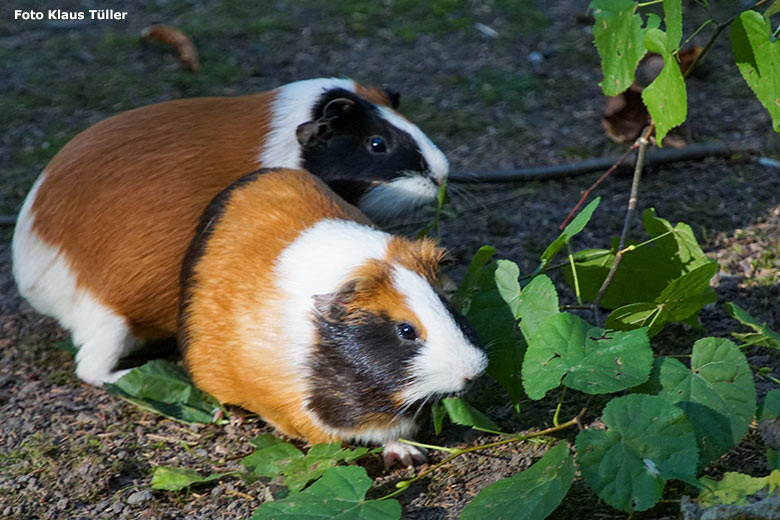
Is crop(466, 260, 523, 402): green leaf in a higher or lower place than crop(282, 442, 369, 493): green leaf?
higher

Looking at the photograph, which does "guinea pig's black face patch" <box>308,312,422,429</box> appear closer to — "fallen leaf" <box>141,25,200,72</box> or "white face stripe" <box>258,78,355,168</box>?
"white face stripe" <box>258,78,355,168</box>

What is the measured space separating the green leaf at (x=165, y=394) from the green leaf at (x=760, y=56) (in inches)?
79.2

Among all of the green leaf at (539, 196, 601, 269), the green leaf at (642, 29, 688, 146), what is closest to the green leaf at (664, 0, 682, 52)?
the green leaf at (642, 29, 688, 146)

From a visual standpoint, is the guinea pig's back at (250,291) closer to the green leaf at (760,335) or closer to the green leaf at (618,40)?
the green leaf at (618,40)

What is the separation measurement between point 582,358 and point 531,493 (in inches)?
16.1

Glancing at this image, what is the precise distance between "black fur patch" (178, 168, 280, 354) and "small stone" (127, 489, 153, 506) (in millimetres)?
557

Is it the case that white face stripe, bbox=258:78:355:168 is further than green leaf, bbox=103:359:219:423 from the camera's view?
Yes

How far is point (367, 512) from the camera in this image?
221 cm

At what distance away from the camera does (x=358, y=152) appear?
11.8 feet

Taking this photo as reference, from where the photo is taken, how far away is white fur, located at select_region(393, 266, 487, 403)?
8.11 feet

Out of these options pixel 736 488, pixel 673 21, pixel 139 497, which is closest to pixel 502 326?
pixel 736 488

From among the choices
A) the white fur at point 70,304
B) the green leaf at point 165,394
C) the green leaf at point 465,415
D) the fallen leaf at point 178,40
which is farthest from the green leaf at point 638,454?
the fallen leaf at point 178,40

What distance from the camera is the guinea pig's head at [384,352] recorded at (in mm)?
2498

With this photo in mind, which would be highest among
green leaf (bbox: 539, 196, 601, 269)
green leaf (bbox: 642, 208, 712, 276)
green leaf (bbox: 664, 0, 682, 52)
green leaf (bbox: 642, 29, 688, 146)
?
green leaf (bbox: 664, 0, 682, 52)
